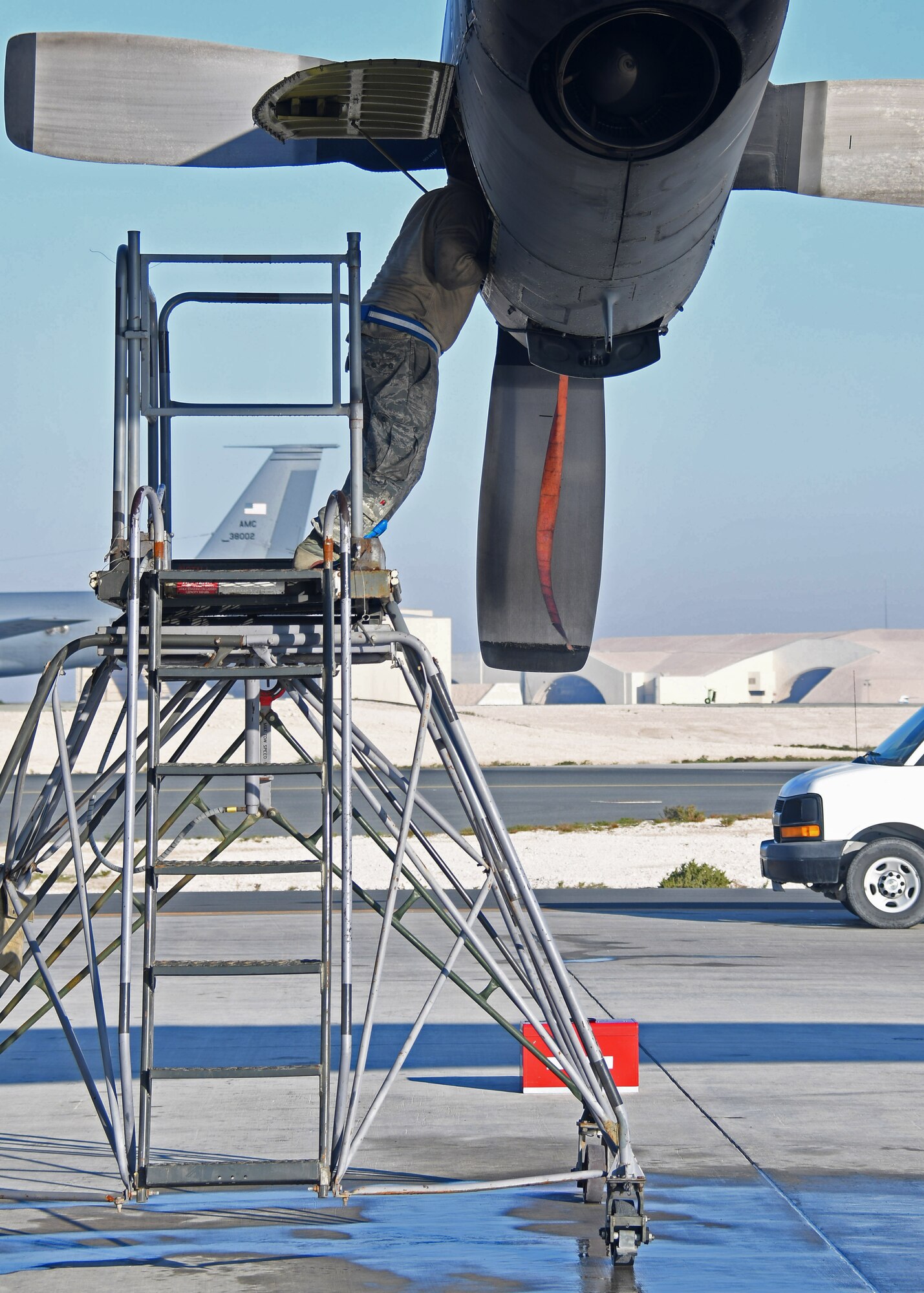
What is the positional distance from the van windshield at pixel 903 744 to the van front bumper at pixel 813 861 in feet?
3.60

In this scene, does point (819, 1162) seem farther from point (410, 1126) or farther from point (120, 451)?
point (120, 451)

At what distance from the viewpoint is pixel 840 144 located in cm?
582

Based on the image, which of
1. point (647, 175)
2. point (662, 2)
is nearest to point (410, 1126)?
point (647, 175)

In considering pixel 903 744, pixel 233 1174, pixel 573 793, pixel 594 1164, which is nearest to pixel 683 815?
pixel 573 793

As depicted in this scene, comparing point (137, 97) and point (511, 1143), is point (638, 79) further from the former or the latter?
point (511, 1143)

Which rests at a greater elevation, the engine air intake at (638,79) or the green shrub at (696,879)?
the engine air intake at (638,79)

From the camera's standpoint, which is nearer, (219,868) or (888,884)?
(219,868)

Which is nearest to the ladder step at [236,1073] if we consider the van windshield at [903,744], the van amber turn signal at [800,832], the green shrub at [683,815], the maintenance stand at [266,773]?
the maintenance stand at [266,773]

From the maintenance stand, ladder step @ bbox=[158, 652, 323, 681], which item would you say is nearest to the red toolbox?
the maintenance stand

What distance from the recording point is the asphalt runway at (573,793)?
30.6 meters

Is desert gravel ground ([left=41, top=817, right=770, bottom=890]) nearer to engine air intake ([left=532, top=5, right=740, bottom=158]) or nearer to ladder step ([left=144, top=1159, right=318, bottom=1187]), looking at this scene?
ladder step ([left=144, top=1159, right=318, bottom=1187])

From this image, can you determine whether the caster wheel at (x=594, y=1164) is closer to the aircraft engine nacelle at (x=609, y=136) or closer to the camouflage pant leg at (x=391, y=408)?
the camouflage pant leg at (x=391, y=408)

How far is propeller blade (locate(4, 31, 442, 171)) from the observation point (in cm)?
554

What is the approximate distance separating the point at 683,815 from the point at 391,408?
24.1 m
